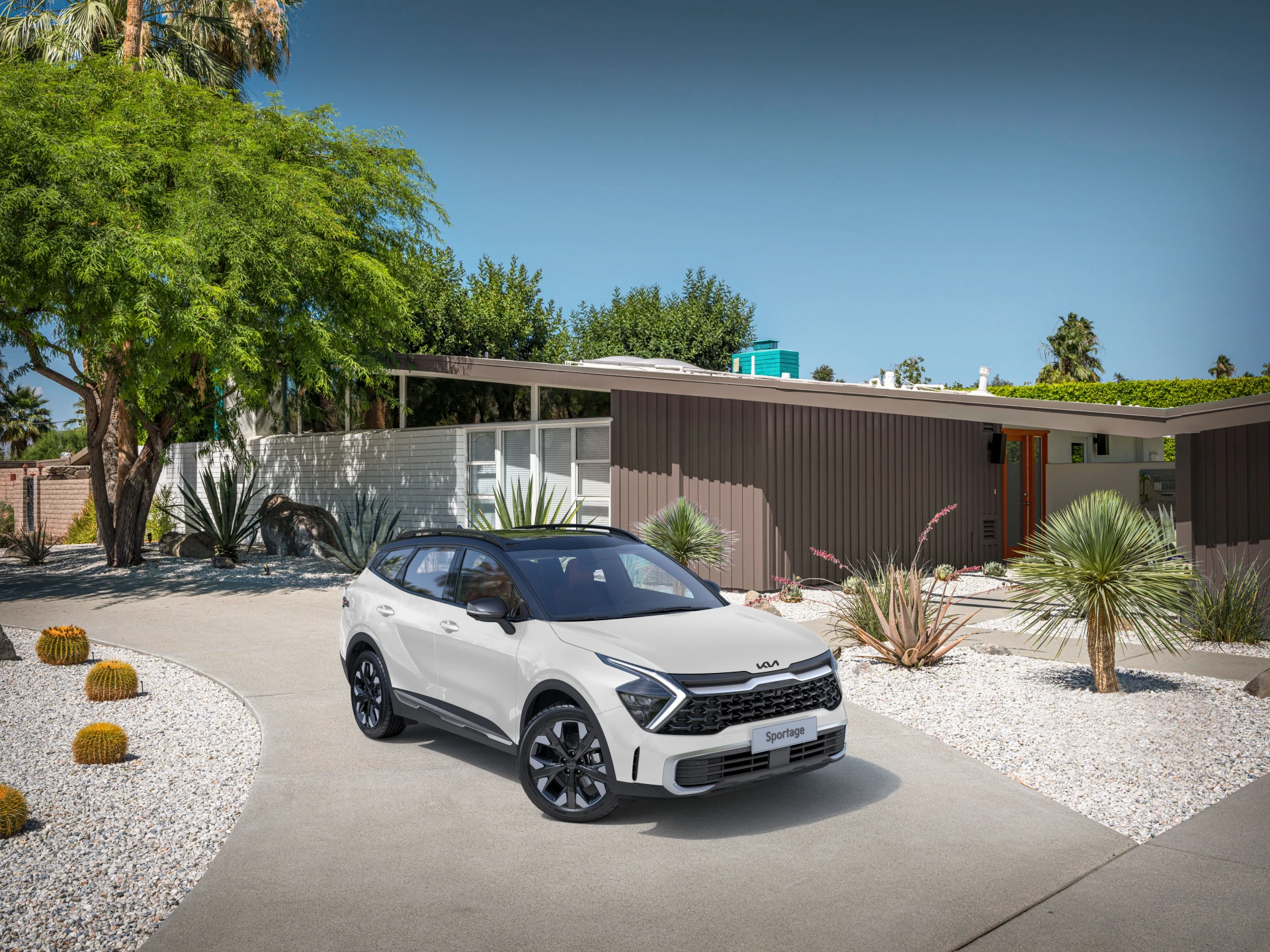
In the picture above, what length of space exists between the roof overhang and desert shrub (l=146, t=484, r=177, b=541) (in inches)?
472

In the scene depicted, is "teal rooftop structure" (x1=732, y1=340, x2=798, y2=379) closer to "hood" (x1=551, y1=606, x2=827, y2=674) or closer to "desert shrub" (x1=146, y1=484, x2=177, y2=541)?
"hood" (x1=551, y1=606, x2=827, y2=674)

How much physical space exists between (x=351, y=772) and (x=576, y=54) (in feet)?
72.2

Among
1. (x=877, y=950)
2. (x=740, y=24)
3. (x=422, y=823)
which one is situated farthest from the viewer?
(x=740, y=24)

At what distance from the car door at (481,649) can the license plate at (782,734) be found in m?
1.33

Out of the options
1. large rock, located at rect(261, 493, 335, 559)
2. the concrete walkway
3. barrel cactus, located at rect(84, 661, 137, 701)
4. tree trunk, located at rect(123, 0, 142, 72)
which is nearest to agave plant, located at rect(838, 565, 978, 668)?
the concrete walkway

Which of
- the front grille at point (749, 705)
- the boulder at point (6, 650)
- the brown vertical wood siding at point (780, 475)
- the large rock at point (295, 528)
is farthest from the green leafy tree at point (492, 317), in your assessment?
the front grille at point (749, 705)

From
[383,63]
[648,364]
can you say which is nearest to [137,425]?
[648,364]

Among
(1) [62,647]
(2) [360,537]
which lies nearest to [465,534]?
(1) [62,647]

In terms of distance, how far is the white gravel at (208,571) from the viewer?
15.5m

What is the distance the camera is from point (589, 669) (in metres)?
4.76

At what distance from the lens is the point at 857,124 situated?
2234 cm

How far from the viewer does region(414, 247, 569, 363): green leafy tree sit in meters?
25.3

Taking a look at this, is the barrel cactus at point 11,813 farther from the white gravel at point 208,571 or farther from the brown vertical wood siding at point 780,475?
the white gravel at point 208,571

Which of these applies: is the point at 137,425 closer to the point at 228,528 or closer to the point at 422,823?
the point at 228,528
